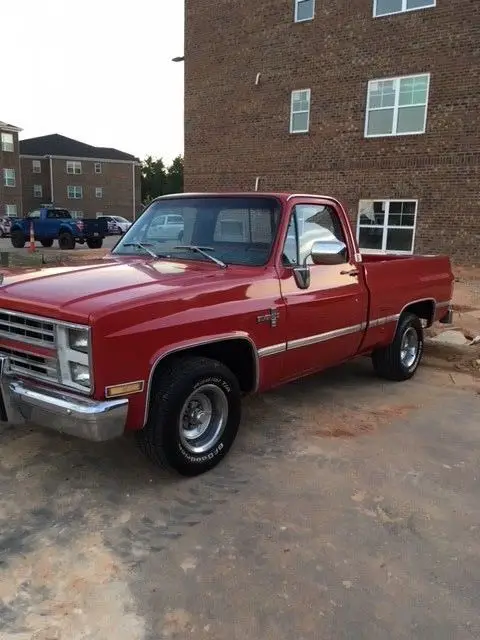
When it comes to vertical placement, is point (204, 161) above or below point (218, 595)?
above

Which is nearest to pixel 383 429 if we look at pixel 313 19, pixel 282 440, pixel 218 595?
pixel 282 440

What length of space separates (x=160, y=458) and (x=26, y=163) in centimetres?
5747

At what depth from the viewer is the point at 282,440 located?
4312 millimetres

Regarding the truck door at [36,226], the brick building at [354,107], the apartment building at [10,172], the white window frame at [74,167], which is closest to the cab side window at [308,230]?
the brick building at [354,107]

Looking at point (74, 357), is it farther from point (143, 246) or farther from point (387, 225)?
point (387, 225)

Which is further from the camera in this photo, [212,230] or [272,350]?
[212,230]

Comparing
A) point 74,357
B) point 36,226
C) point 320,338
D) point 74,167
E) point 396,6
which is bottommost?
point 36,226

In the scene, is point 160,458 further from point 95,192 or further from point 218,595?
point 95,192

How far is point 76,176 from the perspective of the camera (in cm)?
5597

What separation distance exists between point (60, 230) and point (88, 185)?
112 feet

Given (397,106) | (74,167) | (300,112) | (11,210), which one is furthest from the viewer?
(74,167)

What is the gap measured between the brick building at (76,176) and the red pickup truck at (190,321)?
54.8m

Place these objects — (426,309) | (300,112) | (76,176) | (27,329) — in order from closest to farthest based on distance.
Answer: (27,329) → (426,309) → (300,112) → (76,176)

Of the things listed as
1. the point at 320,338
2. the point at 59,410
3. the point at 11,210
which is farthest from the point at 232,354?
the point at 11,210
